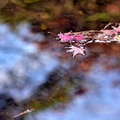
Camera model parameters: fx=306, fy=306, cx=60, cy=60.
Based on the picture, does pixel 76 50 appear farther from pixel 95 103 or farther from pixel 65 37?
pixel 95 103

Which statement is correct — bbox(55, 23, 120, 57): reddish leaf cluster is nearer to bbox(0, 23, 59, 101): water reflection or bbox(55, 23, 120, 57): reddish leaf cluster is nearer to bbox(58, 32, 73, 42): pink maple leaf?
bbox(58, 32, 73, 42): pink maple leaf

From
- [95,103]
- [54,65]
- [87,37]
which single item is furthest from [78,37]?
[95,103]

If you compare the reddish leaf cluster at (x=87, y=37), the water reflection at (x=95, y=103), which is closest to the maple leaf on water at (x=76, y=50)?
the reddish leaf cluster at (x=87, y=37)

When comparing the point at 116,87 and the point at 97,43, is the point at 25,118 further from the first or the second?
the point at 97,43

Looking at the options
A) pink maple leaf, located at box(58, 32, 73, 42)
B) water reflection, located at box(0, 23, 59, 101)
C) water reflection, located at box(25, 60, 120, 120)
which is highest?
pink maple leaf, located at box(58, 32, 73, 42)

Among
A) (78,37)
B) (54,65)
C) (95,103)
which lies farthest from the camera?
(78,37)

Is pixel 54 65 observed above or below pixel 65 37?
below

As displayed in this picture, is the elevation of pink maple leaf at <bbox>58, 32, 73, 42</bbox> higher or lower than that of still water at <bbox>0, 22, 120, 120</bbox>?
higher

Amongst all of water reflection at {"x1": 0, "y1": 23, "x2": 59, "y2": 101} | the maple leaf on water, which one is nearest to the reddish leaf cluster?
the maple leaf on water

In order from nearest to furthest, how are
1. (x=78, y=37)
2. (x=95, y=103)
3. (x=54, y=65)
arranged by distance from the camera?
1. (x=95, y=103)
2. (x=54, y=65)
3. (x=78, y=37)
